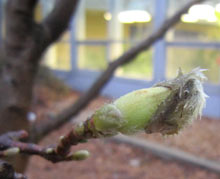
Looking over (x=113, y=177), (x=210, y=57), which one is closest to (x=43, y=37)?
(x=113, y=177)

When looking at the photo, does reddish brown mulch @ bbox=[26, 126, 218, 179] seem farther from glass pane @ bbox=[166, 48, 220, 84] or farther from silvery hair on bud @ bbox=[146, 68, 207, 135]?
silvery hair on bud @ bbox=[146, 68, 207, 135]

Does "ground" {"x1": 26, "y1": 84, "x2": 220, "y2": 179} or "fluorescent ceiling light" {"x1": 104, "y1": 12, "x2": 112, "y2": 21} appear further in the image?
"fluorescent ceiling light" {"x1": 104, "y1": 12, "x2": 112, "y2": 21}

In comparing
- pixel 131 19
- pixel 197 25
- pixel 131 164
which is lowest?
pixel 131 164

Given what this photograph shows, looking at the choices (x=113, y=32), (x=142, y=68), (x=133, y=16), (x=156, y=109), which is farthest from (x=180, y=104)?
(x=113, y=32)

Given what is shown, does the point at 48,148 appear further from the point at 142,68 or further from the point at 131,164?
the point at 142,68

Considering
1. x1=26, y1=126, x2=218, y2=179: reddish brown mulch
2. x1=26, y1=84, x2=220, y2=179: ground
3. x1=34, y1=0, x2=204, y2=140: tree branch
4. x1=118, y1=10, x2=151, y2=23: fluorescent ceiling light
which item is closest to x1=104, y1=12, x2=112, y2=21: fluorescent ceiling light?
x1=118, y1=10, x2=151, y2=23: fluorescent ceiling light

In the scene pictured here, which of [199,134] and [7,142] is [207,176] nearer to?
[199,134]

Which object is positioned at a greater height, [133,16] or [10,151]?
[133,16]
